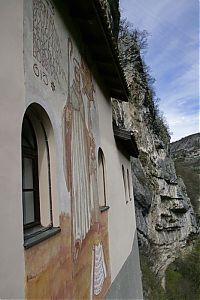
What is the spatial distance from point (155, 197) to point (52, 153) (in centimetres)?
1939

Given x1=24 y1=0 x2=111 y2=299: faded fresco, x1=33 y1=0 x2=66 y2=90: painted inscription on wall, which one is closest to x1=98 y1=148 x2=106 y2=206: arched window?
x1=24 y1=0 x2=111 y2=299: faded fresco

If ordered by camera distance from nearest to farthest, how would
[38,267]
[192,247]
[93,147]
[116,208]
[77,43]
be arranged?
[38,267] < [77,43] < [93,147] < [116,208] < [192,247]

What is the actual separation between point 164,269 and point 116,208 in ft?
56.5

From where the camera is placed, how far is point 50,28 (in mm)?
3631

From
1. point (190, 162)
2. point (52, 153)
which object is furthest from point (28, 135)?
point (190, 162)

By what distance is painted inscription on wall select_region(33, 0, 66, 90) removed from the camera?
124 inches

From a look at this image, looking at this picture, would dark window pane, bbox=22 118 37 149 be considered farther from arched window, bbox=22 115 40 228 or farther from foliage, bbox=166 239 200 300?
foliage, bbox=166 239 200 300

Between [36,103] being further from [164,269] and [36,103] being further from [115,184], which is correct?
[164,269]

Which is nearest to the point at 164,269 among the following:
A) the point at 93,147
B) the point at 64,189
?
the point at 93,147

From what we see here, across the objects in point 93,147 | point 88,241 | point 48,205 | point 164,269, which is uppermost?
point 93,147

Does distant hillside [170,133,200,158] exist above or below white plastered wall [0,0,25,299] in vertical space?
above

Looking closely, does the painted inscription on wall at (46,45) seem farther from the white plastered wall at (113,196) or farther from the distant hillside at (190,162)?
the distant hillside at (190,162)

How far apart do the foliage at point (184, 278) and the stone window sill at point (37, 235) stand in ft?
68.1

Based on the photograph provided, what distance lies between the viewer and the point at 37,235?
277 centimetres
